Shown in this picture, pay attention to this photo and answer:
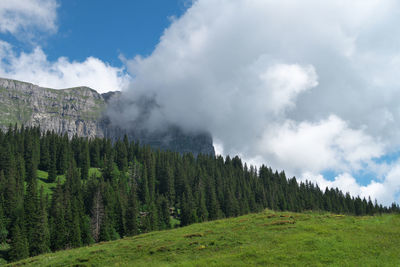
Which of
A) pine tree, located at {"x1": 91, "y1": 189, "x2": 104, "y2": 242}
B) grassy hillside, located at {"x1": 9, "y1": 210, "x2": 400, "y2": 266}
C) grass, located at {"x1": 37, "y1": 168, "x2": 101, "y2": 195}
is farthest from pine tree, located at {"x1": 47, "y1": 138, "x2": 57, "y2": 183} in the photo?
grassy hillside, located at {"x1": 9, "y1": 210, "x2": 400, "y2": 266}

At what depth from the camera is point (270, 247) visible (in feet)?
100

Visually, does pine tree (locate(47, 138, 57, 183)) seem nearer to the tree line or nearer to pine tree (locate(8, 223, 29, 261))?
the tree line

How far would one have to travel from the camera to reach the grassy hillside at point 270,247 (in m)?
26.4

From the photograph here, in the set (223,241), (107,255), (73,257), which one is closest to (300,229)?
(223,241)

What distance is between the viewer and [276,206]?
19438 centimetres

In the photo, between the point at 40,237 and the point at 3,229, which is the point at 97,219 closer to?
the point at 40,237

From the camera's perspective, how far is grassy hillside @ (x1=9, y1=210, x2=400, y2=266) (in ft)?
86.6

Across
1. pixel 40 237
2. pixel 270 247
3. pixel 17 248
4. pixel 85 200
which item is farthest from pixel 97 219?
pixel 270 247

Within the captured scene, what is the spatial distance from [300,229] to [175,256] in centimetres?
1530

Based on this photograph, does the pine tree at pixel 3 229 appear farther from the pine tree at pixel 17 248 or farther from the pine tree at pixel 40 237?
the pine tree at pixel 17 248

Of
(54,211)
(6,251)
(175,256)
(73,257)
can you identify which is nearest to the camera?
(175,256)

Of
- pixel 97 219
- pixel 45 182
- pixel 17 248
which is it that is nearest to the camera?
pixel 17 248

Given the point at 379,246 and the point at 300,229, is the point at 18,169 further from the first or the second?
the point at 379,246

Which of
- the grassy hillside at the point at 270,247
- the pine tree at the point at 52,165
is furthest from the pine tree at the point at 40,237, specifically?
A: the pine tree at the point at 52,165
